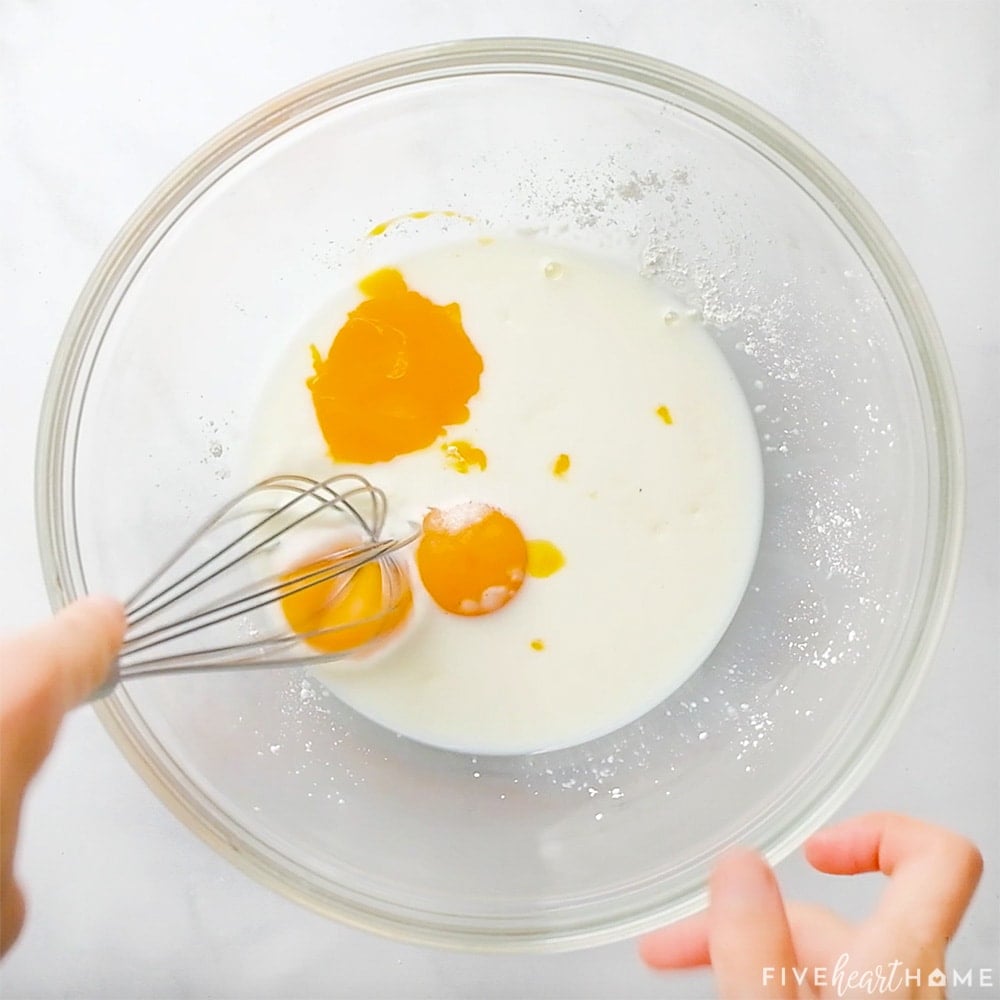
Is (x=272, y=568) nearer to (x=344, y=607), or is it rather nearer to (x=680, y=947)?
(x=344, y=607)

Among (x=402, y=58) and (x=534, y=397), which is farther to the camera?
(x=534, y=397)

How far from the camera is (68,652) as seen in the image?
76cm

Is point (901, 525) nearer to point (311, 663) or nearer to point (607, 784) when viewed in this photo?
point (607, 784)

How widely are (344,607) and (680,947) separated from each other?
0.52m

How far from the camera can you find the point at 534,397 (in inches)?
46.3

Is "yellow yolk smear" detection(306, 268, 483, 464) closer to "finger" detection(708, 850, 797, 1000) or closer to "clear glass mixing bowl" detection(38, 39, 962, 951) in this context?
"clear glass mixing bowl" detection(38, 39, 962, 951)

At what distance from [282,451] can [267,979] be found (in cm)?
64

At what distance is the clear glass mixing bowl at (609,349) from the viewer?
42.3 inches

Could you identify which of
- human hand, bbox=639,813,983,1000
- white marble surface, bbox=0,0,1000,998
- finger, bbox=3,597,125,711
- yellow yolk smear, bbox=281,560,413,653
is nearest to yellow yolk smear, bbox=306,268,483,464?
yellow yolk smear, bbox=281,560,413,653

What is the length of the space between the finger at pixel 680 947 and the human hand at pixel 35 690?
0.58m

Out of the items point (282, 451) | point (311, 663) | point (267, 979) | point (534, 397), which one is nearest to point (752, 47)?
point (534, 397)

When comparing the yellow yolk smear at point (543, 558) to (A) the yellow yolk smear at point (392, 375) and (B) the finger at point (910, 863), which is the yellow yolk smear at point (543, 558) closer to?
(A) the yellow yolk smear at point (392, 375)

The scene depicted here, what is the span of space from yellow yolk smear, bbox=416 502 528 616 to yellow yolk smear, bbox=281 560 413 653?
6cm

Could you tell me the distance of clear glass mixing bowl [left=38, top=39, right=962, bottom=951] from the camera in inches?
42.3
